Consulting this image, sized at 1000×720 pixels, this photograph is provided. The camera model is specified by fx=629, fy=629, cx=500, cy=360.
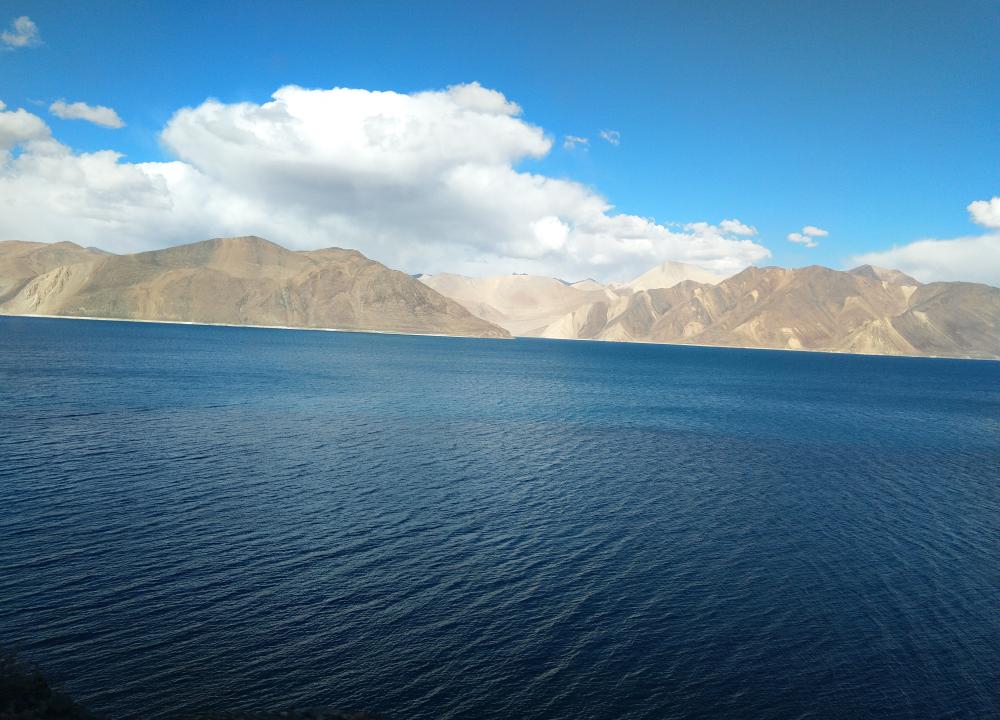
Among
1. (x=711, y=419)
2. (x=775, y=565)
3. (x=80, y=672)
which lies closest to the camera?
(x=80, y=672)

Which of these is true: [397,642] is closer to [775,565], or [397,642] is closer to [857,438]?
[775,565]

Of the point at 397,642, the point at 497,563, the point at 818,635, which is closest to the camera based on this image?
the point at 397,642

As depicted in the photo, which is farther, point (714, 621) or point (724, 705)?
point (714, 621)

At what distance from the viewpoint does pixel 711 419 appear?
8050 cm

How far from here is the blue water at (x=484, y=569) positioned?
1891 centimetres

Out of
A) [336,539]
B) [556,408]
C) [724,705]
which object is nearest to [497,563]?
[336,539]

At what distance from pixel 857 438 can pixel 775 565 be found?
1925 inches

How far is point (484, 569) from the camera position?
2734 centimetres

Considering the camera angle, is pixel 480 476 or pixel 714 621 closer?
pixel 714 621

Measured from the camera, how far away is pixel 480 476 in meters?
43.7

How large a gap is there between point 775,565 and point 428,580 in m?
16.6

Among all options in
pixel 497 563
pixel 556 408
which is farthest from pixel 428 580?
pixel 556 408

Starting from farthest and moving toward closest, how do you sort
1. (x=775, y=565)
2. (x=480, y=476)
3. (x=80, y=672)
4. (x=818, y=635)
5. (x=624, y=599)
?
(x=480, y=476), (x=775, y=565), (x=624, y=599), (x=818, y=635), (x=80, y=672)

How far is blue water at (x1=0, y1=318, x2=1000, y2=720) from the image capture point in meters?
18.9
